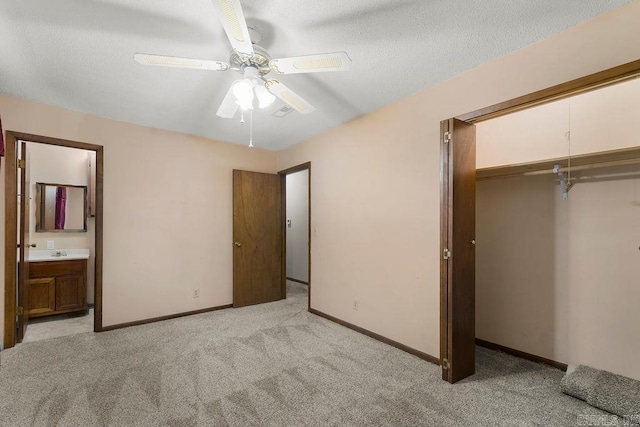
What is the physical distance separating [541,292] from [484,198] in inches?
39.1

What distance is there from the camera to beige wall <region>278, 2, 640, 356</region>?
5.90 ft

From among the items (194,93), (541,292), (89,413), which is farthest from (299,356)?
(194,93)

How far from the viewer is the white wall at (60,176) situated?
3773mm

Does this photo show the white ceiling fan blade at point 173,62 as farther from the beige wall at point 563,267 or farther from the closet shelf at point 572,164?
the beige wall at point 563,267

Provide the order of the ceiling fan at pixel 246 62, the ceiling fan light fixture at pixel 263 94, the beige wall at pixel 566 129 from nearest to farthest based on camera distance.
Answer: the ceiling fan at pixel 246 62 < the ceiling fan light fixture at pixel 263 94 < the beige wall at pixel 566 129

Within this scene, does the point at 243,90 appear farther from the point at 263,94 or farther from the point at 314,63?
the point at 314,63

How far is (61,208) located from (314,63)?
4427 mm

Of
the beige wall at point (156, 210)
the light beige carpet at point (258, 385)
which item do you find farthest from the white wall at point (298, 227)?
the light beige carpet at point (258, 385)

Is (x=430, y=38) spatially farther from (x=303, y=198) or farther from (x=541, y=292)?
(x=303, y=198)

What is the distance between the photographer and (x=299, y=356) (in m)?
2.55

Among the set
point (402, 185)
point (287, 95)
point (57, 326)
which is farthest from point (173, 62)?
point (57, 326)

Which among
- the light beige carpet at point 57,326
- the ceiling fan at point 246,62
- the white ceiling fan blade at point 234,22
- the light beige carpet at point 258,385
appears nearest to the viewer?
the white ceiling fan blade at point 234,22

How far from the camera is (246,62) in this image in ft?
6.06

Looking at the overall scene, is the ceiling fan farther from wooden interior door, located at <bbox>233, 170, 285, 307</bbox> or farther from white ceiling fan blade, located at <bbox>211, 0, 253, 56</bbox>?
wooden interior door, located at <bbox>233, 170, 285, 307</bbox>
